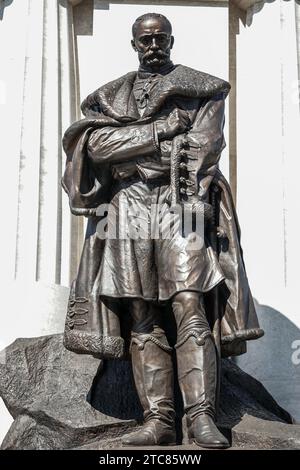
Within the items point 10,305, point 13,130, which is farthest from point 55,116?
point 10,305

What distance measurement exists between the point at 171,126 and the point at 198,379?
5.19 feet

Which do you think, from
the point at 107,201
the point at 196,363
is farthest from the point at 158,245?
the point at 196,363

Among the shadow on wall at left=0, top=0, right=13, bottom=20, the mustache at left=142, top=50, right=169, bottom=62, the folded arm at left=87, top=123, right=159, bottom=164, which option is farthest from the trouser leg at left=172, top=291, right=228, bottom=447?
the shadow on wall at left=0, top=0, right=13, bottom=20

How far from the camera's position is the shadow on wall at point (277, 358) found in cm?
770

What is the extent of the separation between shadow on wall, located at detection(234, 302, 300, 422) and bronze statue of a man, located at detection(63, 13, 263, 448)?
5.28 feet

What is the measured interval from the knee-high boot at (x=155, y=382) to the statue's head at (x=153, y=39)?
179 cm

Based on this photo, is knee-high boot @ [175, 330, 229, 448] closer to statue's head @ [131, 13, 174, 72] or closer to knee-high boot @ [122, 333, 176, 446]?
knee-high boot @ [122, 333, 176, 446]

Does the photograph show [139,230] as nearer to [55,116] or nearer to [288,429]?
[288,429]

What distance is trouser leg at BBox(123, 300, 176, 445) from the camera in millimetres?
5820

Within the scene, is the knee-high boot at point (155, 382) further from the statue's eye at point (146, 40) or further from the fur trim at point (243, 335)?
the statue's eye at point (146, 40)

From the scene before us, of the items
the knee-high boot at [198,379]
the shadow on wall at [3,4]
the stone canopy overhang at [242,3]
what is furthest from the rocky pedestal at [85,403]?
the stone canopy overhang at [242,3]

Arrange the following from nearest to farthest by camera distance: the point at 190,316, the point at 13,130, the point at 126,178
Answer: the point at 190,316
the point at 126,178
the point at 13,130

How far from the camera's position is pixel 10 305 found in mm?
7656
